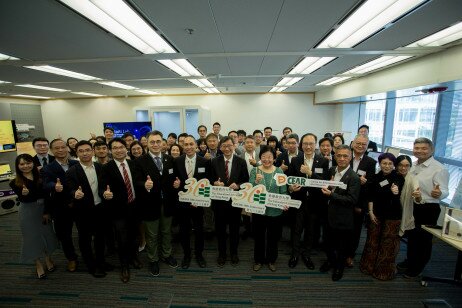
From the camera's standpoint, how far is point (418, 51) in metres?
3.18

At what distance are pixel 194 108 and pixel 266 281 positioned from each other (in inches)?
226

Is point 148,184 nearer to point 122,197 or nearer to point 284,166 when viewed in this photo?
point 122,197

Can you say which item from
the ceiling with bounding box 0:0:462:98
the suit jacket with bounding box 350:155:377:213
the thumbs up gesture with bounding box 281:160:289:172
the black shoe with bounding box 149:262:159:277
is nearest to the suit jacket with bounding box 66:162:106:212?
the black shoe with bounding box 149:262:159:277

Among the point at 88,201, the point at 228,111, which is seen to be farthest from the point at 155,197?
the point at 228,111

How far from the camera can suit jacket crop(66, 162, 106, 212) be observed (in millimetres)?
2514

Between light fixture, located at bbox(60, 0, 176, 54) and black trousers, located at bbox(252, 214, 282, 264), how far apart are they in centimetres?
280

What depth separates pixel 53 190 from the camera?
8.80ft

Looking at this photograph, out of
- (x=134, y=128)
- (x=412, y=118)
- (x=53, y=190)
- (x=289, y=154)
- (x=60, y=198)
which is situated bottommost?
(x=60, y=198)

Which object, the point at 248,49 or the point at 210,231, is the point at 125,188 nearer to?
the point at 210,231

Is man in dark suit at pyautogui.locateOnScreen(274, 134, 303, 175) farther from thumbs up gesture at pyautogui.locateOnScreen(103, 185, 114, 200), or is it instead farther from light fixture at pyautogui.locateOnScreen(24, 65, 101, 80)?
light fixture at pyautogui.locateOnScreen(24, 65, 101, 80)

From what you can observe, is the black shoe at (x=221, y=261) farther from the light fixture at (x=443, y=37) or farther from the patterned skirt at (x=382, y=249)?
the light fixture at (x=443, y=37)

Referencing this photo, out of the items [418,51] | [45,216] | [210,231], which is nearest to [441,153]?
[418,51]

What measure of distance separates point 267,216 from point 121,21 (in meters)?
2.93

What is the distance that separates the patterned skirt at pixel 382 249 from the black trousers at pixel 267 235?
4.03ft
